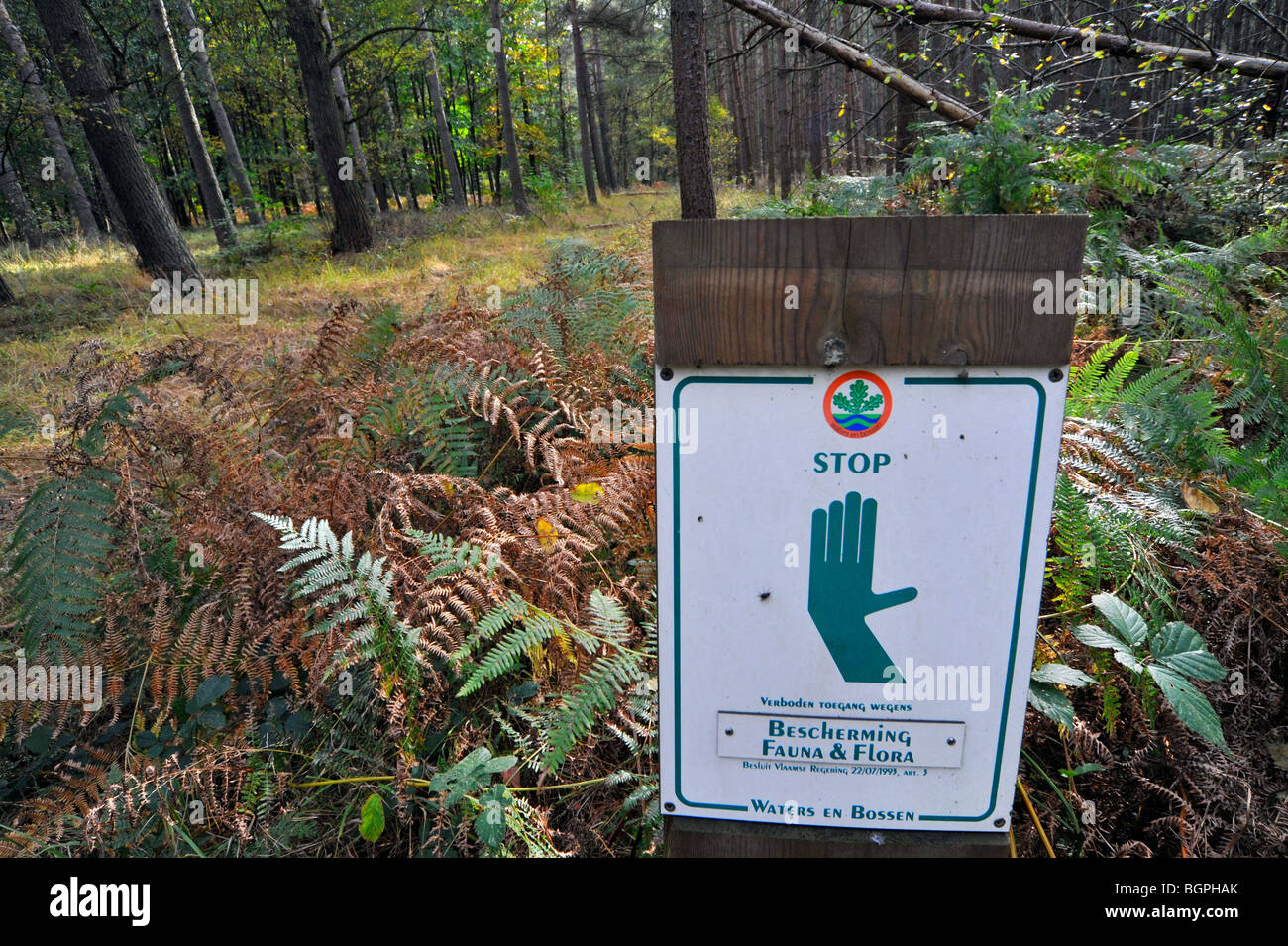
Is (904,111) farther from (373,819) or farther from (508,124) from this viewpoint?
(508,124)

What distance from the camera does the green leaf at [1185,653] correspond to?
1.72m

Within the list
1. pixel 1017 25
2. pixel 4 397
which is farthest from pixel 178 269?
pixel 1017 25

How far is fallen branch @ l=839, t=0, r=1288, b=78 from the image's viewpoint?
5.11 metres

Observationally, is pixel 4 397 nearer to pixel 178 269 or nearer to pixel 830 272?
pixel 178 269

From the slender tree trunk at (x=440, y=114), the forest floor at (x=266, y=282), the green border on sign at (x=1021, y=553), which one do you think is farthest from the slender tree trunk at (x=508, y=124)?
the green border on sign at (x=1021, y=553)

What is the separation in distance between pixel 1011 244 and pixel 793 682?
816 millimetres

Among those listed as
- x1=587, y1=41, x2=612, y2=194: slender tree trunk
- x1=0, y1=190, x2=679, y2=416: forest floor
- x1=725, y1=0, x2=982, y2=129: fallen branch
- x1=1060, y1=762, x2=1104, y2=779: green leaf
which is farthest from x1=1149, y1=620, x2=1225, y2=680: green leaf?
x1=587, y1=41, x2=612, y2=194: slender tree trunk

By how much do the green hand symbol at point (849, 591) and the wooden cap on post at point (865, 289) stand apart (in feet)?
0.88

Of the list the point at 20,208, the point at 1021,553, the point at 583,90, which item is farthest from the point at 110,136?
the point at 583,90

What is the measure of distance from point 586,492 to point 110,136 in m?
9.32

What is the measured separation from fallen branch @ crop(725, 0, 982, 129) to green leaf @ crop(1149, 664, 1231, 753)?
268 inches

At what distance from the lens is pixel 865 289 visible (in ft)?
3.51

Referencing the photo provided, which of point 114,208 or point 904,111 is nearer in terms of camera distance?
point 904,111

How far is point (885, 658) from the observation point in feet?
3.98
